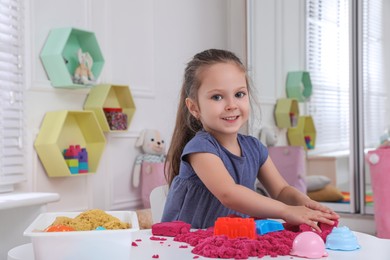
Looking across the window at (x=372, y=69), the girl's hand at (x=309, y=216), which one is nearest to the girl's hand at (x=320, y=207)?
the girl's hand at (x=309, y=216)

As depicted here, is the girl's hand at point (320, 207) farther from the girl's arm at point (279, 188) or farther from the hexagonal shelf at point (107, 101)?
the hexagonal shelf at point (107, 101)

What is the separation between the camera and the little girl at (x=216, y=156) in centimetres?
132

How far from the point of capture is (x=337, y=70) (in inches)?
141

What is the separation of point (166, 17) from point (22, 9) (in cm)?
113

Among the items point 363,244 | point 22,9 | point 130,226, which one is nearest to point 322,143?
point 22,9

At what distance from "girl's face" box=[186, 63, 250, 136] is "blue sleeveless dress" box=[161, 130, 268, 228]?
6 cm

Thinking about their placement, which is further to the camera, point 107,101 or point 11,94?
point 107,101

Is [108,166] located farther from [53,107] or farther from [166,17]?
[166,17]

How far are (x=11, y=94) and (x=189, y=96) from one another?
1011 mm

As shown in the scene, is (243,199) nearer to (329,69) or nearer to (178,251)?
(178,251)

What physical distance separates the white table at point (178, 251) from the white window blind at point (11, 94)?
1307mm

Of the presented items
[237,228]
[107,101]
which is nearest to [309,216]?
[237,228]

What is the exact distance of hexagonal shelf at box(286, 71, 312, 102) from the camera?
3809mm

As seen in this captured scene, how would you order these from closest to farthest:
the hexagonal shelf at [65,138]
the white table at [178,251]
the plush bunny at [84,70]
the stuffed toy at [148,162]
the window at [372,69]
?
the white table at [178,251], the hexagonal shelf at [65,138], the plush bunny at [84,70], the stuffed toy at [148,162], the window at [372,69]
